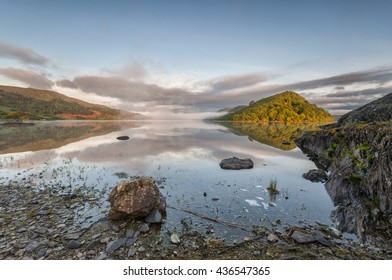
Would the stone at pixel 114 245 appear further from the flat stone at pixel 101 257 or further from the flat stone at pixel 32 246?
the flat stone at pixel 32 246

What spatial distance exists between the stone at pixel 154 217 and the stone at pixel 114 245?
149cm

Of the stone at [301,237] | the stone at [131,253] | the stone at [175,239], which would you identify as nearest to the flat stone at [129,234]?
the stone at [131,253]

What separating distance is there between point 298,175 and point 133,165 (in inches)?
640

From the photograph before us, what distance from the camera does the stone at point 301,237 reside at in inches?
272

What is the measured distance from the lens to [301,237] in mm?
7078

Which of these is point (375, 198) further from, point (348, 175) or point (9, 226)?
point (9, 226)

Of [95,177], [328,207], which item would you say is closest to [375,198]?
[328,207]

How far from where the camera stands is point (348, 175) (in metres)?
12.5

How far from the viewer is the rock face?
27.5ft

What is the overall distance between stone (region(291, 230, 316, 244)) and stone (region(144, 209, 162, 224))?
5631 mm

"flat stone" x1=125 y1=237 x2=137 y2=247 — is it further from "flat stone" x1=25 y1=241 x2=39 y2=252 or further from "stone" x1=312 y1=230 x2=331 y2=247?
"stone" x1=312 y1=230 x2=331 y2=247

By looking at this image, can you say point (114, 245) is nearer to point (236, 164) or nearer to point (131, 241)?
point (131, 241)

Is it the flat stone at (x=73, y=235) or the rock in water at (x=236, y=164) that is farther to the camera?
the rock in water at (x=236, y=164)

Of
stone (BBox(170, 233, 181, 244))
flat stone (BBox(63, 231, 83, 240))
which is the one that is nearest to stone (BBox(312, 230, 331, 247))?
stone (BBox(170, 233, 181, 244))
